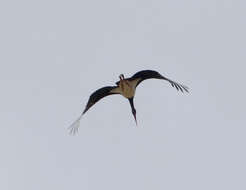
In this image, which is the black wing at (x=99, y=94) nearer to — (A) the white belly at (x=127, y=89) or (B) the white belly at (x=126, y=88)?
(B) the white belly at (x=126, y=88)

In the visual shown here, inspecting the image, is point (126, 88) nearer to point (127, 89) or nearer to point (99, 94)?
Result: point (127, 89)

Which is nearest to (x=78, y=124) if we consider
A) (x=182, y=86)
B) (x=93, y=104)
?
(x=93, y=104)

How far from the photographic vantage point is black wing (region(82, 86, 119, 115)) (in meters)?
47.4

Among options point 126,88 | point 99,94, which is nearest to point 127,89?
point 126,88

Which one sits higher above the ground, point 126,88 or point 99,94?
point 99,94

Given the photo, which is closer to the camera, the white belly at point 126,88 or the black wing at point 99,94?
the white belly at point 126,88

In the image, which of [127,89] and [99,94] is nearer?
[127,89]

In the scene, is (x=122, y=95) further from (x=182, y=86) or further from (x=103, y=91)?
(x=182, y=86)

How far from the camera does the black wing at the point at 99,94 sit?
47.4 m

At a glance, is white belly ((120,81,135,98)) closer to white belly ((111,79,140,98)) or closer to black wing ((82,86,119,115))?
white belly ((111,79,140,98))

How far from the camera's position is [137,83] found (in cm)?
4744

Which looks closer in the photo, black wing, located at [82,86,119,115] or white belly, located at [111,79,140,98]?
white belly, located at [111,79,140,98]

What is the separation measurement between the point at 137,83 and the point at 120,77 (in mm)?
1333

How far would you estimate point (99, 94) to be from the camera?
157 feet
